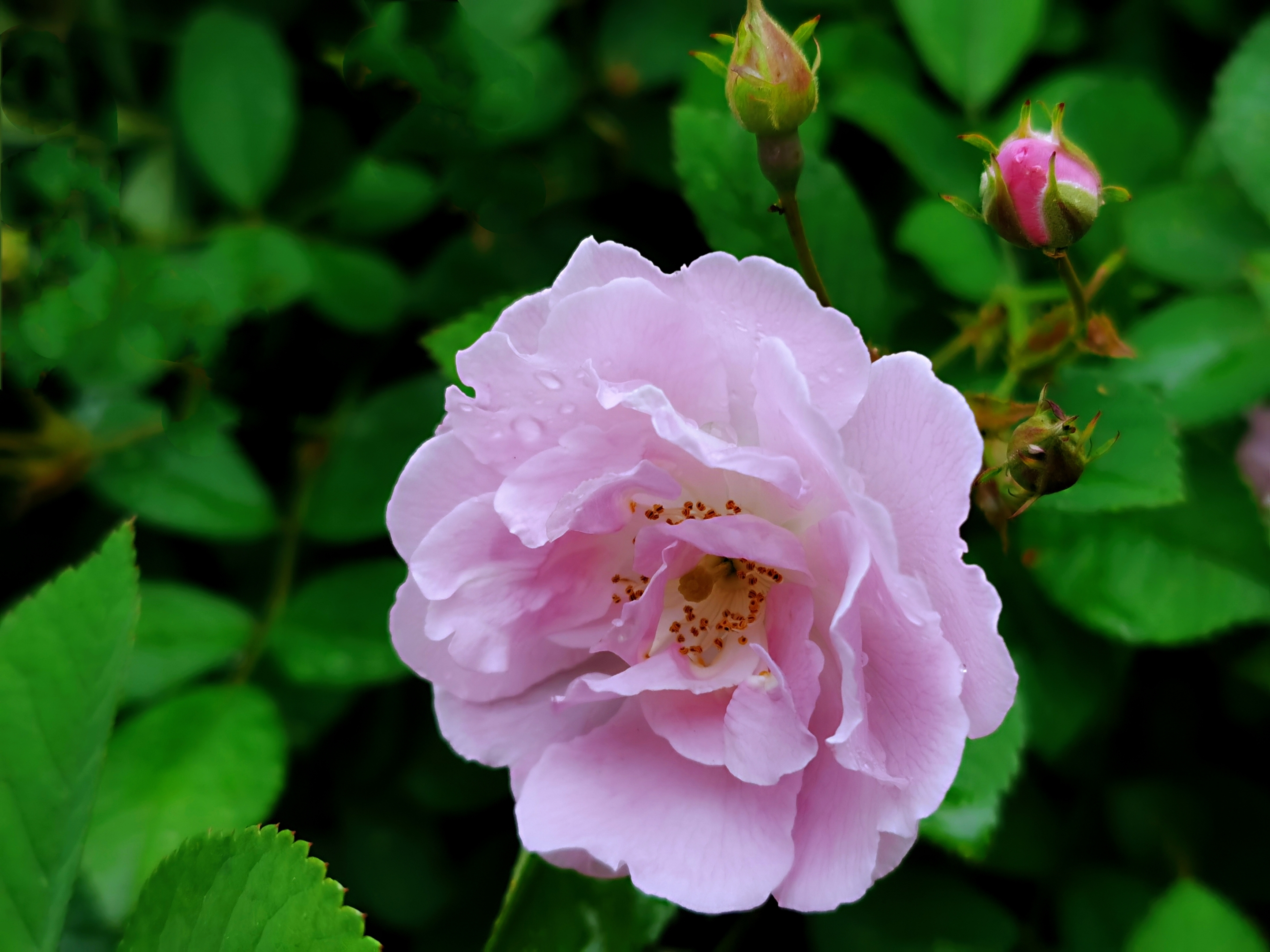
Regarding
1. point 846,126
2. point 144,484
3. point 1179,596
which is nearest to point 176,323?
point 144,484

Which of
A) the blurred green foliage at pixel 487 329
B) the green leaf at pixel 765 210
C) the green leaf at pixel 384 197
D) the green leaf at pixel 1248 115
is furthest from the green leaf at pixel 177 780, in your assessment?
the green leaf at pixel 1248 115

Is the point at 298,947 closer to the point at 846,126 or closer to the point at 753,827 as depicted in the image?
the point at 753,827

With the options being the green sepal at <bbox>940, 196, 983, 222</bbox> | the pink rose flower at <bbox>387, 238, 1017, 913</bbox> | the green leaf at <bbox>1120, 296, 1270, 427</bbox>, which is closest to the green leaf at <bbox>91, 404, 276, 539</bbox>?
the pink rose flower at <bbox>387, 238, 1017, 913</bbox>

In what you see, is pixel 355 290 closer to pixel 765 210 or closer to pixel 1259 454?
pixel 765 210

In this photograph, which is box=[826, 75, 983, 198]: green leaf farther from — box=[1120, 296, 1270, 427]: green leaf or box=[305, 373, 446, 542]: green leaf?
box=[305, 373, 446, 542]: green leaf

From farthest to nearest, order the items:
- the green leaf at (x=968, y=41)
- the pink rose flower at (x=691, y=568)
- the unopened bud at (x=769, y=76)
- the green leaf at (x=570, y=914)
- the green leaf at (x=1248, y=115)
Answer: the green leaf at (x=968, y=41)
the green leaf at (x=1248, y=115)
the green leaf at (x=570, y=914)
the unopened bud at (x=769, y=76)
the pink rose flower at (x=691, y=568)

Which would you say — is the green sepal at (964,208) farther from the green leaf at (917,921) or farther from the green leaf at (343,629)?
the green leaf at (917,921)
